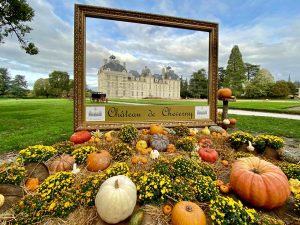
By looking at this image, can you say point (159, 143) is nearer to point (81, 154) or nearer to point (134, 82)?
point (81, 154)

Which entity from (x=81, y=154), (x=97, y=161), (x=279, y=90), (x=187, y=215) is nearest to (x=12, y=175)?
(x=81, y=154)

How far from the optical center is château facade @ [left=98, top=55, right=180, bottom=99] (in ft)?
17.6

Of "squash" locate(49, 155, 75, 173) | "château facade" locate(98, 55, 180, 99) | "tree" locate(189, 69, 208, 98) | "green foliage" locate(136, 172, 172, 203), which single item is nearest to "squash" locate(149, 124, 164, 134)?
"château facade" locate(98, 55, 180, 99)

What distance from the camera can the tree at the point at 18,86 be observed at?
188ft

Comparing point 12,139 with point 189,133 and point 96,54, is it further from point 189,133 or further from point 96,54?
point 189,133

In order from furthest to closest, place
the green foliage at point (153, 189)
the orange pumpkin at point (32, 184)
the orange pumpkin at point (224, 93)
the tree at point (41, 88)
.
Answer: the tree at point (41, 88) < the orange pumpkin at point (224, 93) < the orange pumpkin at point (32, 184) < the green foliage at point (153, 189)

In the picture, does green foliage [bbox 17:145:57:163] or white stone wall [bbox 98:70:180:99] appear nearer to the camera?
green foliage [bbox 17:145:57:163]

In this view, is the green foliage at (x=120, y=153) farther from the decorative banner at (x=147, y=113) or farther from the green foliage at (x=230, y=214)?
the green foliage at (x=230, y=214)

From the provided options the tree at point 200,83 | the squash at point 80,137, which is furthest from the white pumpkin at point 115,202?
the tree at point 200,83

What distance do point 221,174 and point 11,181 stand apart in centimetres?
338

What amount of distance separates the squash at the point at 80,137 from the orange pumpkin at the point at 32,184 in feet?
5.03

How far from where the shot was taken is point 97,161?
3240 millimetres

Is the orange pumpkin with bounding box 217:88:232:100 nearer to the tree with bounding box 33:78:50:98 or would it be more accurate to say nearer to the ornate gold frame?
the ornate gold frame

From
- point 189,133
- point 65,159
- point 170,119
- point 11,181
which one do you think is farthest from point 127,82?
point 11,181
